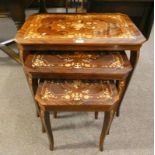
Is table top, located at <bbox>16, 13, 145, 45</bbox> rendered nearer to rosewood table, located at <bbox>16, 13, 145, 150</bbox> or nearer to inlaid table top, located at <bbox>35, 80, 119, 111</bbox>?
rosewood table, located at <bbox>16, 13, 145, 150</bbox>

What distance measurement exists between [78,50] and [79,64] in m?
0.08

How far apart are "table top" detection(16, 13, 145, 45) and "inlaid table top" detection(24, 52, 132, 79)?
10 cm

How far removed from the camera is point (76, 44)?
105 centimetres

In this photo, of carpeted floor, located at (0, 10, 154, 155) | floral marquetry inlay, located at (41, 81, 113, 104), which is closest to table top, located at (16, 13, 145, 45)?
floral marquetry inlay, located at (41, 81, 113, 104)

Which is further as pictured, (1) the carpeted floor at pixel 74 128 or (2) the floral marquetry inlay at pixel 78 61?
(1) the carpeted floor at pixel 74 128

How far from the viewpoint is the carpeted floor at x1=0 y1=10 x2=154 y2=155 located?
1.29 m

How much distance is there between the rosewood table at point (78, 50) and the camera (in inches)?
41.1

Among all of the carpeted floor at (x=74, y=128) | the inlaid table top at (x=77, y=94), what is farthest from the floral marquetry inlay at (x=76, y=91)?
the carpeted floor at (x=74, y=128)

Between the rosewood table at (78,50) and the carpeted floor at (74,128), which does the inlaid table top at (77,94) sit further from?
the carpeted floor at (74,128)

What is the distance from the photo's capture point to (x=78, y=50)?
43.8 inches

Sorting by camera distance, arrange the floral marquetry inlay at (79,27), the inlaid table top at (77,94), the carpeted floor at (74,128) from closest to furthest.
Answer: the inlaid table top at (77,94) → the floral marquetry inlay at (79,27) → the carpeted floor at (74,128)

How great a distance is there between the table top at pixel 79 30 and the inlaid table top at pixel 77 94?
211mm

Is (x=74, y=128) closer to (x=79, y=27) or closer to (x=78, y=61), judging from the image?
(x=78, y=61)

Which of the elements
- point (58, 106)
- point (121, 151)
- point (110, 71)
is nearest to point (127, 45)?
point (110, 71)
